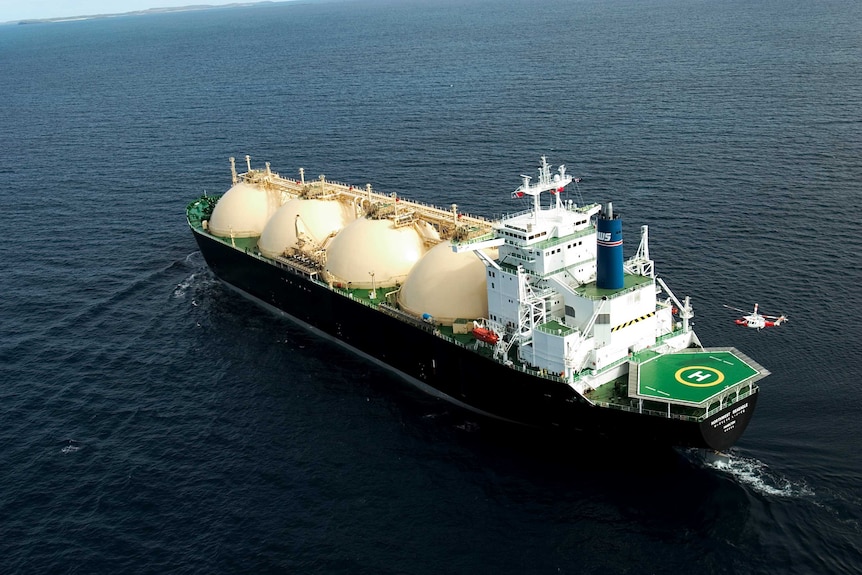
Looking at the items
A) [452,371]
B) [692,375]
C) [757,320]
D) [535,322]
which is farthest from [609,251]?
[757,320]

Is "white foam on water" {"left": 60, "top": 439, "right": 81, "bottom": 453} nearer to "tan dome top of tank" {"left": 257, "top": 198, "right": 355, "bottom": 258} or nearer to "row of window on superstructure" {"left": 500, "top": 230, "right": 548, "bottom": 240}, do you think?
"tan dome top of tank" {"left": 257, "top": 198, "right": 355, "bottom": 258}

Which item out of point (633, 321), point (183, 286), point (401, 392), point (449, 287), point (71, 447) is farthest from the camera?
point (183, 286)

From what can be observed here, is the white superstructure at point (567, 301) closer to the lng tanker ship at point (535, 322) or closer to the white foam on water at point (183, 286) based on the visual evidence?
the lng tanker ship at point (535, 322)

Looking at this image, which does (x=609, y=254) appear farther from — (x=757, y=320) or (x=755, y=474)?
(x=755, y=474)

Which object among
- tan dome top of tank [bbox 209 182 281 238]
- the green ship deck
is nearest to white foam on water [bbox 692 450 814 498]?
the green ship deck

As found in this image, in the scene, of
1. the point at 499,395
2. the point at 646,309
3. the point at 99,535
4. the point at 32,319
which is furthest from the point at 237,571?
the point at 32,319

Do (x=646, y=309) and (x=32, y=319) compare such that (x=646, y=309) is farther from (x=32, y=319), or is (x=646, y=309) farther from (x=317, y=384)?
(x=32, y=319)

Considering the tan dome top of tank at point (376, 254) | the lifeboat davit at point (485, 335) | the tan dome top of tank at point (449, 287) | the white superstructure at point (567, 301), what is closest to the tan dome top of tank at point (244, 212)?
the tan dome top of tank at point (376, 254)
